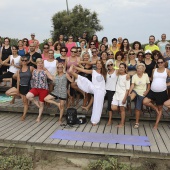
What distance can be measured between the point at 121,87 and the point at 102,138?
1.52 meters

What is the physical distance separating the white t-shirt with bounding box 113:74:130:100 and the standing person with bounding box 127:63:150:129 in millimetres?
135

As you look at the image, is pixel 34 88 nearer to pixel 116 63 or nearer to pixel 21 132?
pixel 21 132

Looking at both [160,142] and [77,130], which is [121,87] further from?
[160,142]

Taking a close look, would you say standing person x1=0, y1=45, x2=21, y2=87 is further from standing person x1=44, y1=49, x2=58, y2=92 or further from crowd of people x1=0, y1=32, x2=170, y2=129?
standing person x1=44, y1=49, x2=58, y2=92

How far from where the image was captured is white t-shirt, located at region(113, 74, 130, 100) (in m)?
6.47

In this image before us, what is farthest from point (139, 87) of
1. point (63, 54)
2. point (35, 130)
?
point (35, 130)

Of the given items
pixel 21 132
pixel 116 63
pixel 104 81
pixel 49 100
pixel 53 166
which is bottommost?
pixel 53 166

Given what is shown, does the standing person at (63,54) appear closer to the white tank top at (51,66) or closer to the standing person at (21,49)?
the white tank top at (51,66)

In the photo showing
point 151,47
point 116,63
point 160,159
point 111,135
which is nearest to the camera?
point 160,159

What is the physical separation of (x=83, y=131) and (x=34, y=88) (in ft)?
6.07

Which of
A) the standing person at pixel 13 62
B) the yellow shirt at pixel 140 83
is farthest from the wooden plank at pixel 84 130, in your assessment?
the standing person at pixel 13 62

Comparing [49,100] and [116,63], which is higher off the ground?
[116,63]

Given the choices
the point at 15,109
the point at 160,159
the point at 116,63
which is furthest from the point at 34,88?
→ the point at 160,159

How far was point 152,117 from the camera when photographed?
6.87 meters
